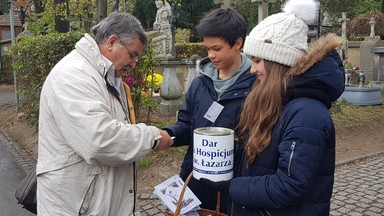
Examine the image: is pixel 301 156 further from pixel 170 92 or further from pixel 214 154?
pixel 170 92

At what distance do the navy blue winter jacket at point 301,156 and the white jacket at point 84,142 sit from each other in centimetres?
57

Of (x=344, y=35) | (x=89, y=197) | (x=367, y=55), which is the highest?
(x=344, y=35)

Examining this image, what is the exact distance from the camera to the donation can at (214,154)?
6.47 feet

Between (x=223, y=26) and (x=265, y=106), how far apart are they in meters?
0.69

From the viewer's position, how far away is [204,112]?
245 cm

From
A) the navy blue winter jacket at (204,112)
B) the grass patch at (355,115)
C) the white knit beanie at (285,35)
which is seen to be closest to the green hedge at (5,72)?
the grass patch at (355,115)

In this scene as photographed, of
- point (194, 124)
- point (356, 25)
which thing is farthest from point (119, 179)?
point (356, 25)

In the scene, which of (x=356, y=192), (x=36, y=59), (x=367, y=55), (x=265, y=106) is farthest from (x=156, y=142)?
(x=367, y=55)

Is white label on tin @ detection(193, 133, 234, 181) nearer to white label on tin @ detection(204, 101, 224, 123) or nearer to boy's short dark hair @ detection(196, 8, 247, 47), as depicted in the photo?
white label on tin @ detection(204, 101, 224, 123)

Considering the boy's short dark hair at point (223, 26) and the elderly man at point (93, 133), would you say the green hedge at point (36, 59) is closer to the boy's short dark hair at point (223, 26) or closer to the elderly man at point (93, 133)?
the boy's short dark hair at point (223, 26)

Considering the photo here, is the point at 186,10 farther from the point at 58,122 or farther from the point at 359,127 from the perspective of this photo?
the point at 58,122

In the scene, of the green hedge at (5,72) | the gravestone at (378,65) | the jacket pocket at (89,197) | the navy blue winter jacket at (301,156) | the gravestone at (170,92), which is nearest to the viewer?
the navy blue winter jacket at (301,156)

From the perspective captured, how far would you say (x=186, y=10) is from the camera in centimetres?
3116

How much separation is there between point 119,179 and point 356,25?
22555 millimetres
